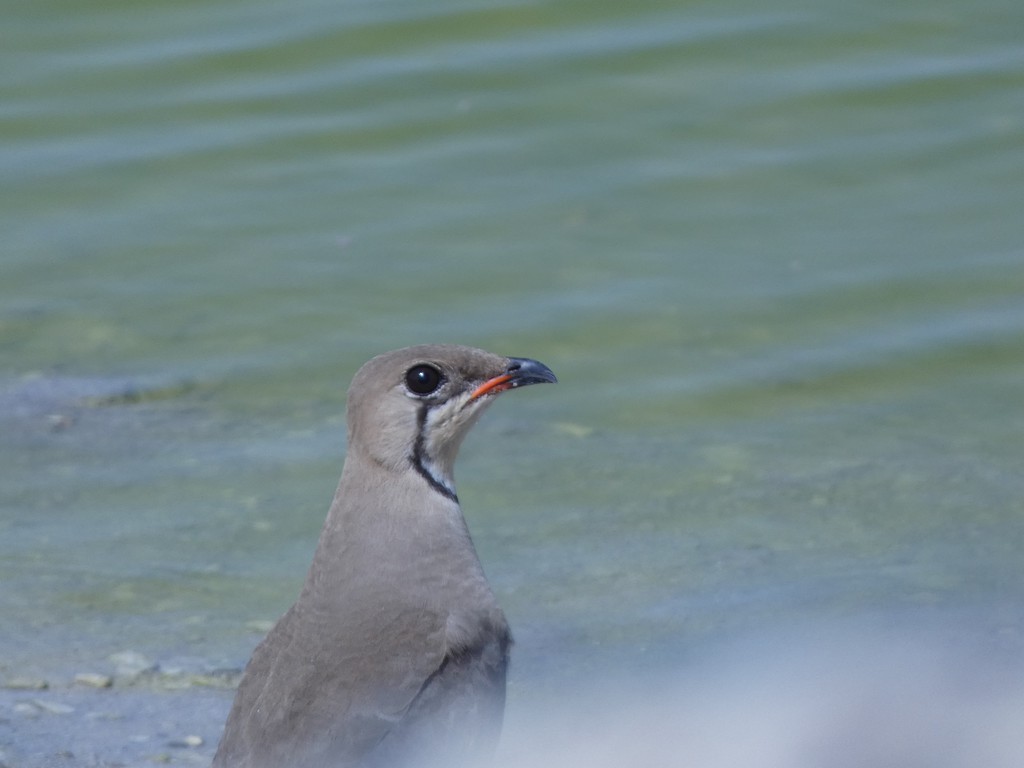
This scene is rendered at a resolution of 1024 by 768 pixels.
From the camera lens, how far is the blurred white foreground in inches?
127

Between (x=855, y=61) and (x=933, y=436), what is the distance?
414cm

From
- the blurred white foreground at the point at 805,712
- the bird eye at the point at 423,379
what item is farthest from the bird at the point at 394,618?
the blurred white foreground at the point at 805,712

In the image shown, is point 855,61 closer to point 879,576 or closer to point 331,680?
point 879,576

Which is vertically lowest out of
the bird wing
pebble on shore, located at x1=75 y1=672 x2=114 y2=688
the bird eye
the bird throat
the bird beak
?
pebble on shore, located at x1=75 y1=672 x2=114 y2=688

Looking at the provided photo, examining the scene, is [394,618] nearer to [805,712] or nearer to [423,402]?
[423,402]

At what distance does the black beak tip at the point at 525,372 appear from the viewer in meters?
4.93

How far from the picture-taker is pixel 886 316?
861 cm

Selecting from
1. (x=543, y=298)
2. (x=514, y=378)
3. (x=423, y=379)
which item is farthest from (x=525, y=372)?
(x=543, y=298)

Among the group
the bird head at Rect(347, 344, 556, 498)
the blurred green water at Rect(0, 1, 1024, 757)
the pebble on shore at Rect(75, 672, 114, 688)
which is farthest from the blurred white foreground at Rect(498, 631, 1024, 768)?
the pebble on shore at Rect(75, 672, 114, 688)

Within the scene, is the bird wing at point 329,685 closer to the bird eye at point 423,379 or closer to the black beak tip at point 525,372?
the bird eye at point 423,379

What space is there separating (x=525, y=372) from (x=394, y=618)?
834 millimetres

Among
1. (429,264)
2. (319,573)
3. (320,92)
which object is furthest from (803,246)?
(319,573)

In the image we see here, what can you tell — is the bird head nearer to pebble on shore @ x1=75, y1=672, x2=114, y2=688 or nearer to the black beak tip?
the black beak tip

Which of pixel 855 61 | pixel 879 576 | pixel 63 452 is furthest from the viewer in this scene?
pixel 855 61
